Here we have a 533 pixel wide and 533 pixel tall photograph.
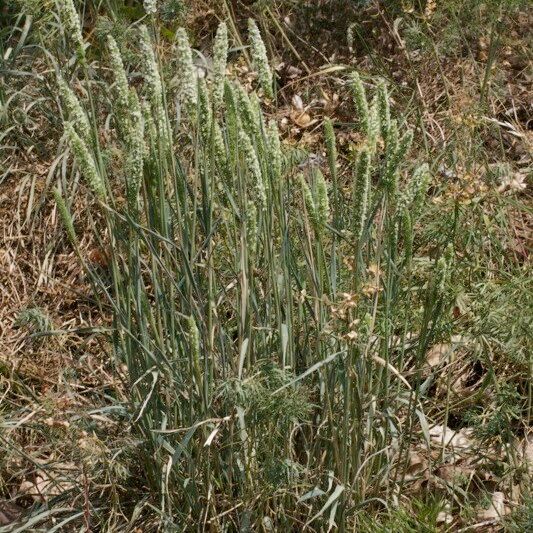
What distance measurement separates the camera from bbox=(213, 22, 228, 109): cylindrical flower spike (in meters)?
2.58

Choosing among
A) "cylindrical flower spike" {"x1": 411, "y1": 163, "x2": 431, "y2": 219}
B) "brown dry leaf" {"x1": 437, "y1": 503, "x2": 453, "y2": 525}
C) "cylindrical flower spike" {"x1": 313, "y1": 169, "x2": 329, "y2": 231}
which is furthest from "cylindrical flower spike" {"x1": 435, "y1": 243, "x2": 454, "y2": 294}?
"brown dry leaf" {"x1": 437, "y1": 503, "x2": 453, "y2": 525}

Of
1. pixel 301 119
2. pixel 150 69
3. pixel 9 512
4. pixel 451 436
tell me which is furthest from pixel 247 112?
pixel 301 119

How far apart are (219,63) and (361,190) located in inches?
17.6

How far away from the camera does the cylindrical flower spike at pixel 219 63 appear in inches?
102

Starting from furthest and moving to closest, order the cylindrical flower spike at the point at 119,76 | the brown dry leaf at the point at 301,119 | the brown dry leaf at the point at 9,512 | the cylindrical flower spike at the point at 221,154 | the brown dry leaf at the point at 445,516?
the brown dry leaf at the point at 301,119 → the brown dry leaf at the point at 9,512 → the brown dry leaf at the point at 445,516 → the cylindrical flower spike at the point at 221,154 → the cylindrical flower spike at the point at 119,76

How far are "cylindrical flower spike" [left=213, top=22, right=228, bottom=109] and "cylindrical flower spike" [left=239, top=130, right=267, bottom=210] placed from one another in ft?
0.40

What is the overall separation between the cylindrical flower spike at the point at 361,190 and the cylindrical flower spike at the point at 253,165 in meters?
0.22

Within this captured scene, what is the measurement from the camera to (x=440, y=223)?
3.71m

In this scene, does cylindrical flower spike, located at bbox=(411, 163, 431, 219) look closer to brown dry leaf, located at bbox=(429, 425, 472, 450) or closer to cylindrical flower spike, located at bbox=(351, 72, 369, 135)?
cylindrical flower spike, located at bbox=(351, 72, 369, 135)

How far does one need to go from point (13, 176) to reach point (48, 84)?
432mm

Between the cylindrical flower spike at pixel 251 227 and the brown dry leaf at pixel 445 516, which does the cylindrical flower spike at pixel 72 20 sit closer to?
the cylindrical flower spike at pixel 251 227

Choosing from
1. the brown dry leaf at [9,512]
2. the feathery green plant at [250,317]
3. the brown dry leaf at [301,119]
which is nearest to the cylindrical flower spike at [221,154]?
the feathery green plant at [250,317]

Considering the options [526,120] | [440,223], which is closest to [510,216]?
[440,223]

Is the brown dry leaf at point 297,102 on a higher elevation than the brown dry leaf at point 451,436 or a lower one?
higher
